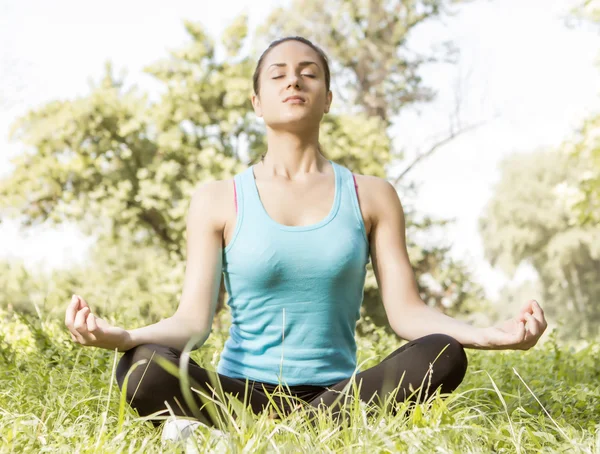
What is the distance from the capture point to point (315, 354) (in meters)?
2.63

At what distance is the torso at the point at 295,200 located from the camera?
2758mm

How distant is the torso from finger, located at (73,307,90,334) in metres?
0.75

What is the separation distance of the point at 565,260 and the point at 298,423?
29410mm

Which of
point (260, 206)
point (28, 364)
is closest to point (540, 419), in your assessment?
point (260, 206)

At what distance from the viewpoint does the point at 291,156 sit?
292 centimetres

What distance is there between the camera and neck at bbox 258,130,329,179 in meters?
2.90

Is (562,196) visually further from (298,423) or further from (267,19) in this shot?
(298,423)

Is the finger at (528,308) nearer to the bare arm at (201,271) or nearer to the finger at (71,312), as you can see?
the bare arm at (201,271)

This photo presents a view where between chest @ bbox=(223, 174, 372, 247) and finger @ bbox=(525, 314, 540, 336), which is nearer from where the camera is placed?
finger @ bbox=(525, 314, 540, 336)

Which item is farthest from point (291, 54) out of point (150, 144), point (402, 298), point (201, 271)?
point (150, 144)

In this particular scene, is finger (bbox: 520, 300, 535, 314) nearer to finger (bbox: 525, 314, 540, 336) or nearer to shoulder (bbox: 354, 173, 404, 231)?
finger (bbox: 525, 314, 540, 336)

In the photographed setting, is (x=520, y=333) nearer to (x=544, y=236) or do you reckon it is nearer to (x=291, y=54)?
(x=291, y=54)

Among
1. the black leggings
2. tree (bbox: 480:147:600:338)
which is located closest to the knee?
the black leggings

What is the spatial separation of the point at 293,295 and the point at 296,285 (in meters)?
0.04
